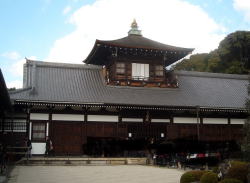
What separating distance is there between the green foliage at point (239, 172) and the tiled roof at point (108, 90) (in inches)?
559

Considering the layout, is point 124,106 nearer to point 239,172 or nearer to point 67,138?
point 67,138

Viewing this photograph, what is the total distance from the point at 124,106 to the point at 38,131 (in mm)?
6037

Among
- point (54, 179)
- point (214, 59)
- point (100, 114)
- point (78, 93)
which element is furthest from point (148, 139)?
point (214, 59)

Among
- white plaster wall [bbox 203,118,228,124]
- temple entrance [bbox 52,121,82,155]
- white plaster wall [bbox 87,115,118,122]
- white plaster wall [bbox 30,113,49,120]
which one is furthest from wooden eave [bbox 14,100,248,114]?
temple entrance [bbox 52,121,82,155]

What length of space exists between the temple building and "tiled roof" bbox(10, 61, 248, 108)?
0.07 metres

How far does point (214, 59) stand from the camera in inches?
2136

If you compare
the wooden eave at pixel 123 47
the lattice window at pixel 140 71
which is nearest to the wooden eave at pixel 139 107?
the lattice window at pixel 140 71

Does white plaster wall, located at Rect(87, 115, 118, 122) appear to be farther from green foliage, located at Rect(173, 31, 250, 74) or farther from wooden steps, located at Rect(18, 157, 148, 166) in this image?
green foliage, located at Rect(173, 31, 250, 74)

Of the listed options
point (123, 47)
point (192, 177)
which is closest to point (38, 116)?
point (123, 47)

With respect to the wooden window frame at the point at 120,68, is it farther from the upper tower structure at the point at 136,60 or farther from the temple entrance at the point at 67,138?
the temple entrance at the point at 67,138

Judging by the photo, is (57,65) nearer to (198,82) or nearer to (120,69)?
(120,69)

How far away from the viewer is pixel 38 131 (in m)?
25.7

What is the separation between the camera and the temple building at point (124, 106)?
25.8 meters

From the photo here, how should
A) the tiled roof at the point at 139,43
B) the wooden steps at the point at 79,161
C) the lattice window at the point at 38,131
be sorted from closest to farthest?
the wooden steps at the point at 79,161 → the lattice window at the point at 38,131 → the tiled roof at the point at 139,43
